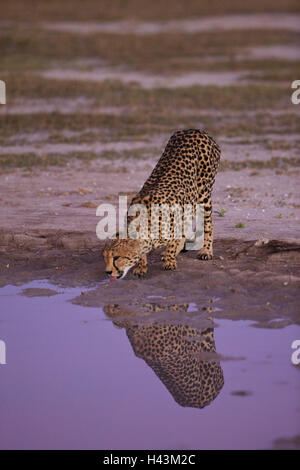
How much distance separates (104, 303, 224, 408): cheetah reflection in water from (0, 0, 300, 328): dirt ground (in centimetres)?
41

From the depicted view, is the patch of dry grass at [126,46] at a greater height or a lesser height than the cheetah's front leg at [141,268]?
greater

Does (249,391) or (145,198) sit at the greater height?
(145,198)

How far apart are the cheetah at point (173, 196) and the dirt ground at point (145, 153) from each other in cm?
20

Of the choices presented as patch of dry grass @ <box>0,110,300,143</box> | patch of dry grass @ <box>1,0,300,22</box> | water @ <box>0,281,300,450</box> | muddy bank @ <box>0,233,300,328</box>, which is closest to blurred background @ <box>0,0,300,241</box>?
patch of dry grass @ <box>0,110,300,143</box>

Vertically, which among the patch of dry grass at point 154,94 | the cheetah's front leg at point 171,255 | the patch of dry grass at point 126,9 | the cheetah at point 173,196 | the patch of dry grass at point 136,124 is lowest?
the cheetah's front leg at point 171,255

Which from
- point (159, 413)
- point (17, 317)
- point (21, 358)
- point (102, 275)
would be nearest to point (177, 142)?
point (102, 275)

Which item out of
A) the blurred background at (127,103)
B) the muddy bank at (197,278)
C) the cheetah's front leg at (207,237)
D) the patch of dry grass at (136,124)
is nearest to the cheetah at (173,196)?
the cheetah's front leg at (207,237)

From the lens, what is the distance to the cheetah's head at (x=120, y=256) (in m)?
8.88

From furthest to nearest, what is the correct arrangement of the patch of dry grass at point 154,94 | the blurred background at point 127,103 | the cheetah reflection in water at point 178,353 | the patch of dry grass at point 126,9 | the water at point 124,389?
the patch of dry grass at point 126,9 < the patch of dry grass at point 154,94 < the blurred background at point 127,103 < the cheetah reflection in water at point 178,353 < the water at point 124,389

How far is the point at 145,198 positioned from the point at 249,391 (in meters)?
3.26

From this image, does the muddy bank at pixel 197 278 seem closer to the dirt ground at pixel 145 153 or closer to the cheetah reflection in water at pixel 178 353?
the dirt ground at pixel 145 153

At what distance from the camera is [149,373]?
275 inches
